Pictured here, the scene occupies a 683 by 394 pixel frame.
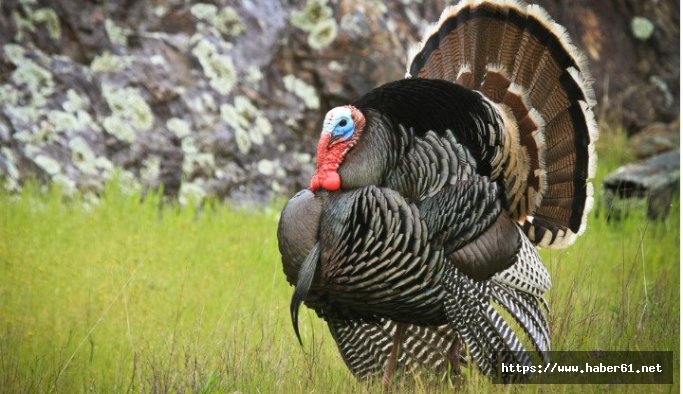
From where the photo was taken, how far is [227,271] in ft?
16.8

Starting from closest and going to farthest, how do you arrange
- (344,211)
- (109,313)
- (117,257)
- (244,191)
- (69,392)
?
1. (344,211)
2. (69,392)
3. (109,313)
4. (117,257)
5. (244,191)

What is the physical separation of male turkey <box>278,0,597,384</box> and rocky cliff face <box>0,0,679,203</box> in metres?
2.05

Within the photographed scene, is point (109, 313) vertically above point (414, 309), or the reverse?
point (414, 309)

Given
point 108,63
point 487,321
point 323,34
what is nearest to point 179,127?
point 108,63

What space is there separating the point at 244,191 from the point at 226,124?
1.40ft

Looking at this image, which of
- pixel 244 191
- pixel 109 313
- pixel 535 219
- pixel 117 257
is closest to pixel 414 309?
pixel 535 219

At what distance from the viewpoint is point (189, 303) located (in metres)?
4.78

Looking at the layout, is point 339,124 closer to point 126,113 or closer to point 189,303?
point 189,303

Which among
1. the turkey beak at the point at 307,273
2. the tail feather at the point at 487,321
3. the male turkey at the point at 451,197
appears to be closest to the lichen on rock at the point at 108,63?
the male turkey at the point at 451,197

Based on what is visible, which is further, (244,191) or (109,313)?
(244,191)

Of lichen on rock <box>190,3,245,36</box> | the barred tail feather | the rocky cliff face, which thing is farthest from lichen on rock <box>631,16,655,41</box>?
the barred tail feather

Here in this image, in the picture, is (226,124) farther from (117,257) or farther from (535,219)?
(535,219)

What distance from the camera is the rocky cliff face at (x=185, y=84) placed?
562 centimetres

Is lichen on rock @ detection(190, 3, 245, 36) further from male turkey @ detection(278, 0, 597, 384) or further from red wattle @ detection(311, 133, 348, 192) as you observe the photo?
red wattle @ detection(311, 133, 348, 192)
